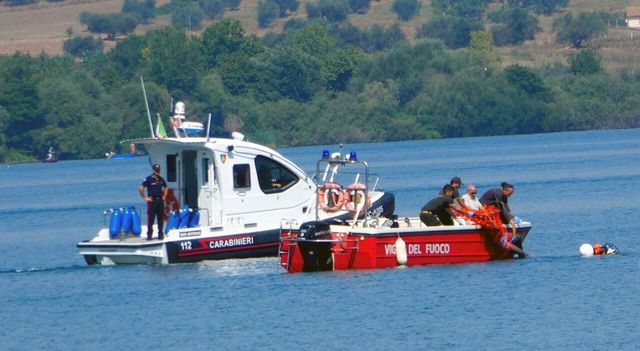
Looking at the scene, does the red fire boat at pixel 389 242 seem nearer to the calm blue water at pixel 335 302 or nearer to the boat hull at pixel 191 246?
the calm blue water at pixel 335 302

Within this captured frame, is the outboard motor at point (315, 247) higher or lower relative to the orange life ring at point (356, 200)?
Result: lower

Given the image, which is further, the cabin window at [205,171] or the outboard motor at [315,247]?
the cabin window at [205,171]

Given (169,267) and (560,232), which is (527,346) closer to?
(169,267)

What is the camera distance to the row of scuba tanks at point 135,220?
3622cm

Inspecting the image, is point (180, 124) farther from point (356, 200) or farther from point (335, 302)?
point (335, 302)

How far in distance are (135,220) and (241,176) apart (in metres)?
2.36

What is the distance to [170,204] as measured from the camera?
37.3 m

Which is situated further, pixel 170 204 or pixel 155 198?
pixel 170 204

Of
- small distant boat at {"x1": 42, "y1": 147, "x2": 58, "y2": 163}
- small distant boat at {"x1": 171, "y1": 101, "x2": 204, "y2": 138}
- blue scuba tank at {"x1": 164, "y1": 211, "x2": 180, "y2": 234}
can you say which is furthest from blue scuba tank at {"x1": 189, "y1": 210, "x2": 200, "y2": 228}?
small distant boat at {"x1": 42, "y1": 147, "x2": 58, "y2": 163}

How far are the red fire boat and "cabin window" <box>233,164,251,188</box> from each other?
2.70 m

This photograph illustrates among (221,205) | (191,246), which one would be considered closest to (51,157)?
(221,205)

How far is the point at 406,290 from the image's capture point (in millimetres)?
31625

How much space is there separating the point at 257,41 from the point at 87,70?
15793 mm

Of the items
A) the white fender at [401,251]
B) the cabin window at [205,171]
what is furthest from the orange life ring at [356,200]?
the cabin window at [205,171]
